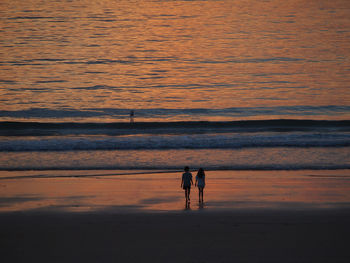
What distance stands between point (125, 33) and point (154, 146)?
1324 inches

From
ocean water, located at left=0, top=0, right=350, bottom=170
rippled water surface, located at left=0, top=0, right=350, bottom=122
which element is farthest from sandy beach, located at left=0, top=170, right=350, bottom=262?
rippled water surface, located at left=0, top=0, right=350, bottom=122

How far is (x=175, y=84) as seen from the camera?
38188 mm

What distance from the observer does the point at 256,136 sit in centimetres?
2416

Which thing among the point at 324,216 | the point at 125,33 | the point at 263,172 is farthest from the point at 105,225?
the point at 125,33

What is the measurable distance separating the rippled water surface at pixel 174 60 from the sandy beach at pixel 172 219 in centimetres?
1648

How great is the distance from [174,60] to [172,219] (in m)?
34.6

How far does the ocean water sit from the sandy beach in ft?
9.43

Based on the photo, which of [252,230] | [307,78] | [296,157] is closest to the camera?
[252,230]

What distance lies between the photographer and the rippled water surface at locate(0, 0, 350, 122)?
33.4 m

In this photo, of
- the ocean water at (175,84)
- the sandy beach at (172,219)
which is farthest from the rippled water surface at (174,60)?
the sandy beach at (172,219)

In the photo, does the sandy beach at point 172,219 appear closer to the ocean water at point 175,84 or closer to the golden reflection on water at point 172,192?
the golden reflection on water at point 172,192

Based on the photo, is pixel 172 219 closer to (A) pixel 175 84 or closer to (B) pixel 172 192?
(B) pixel 172 192

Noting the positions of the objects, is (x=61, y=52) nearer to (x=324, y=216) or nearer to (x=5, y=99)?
(x=5, y=99)

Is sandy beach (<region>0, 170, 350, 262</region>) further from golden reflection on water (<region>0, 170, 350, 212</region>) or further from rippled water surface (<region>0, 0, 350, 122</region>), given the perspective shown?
rippled water surface (<region>0, 0, 350, 122</region>)
